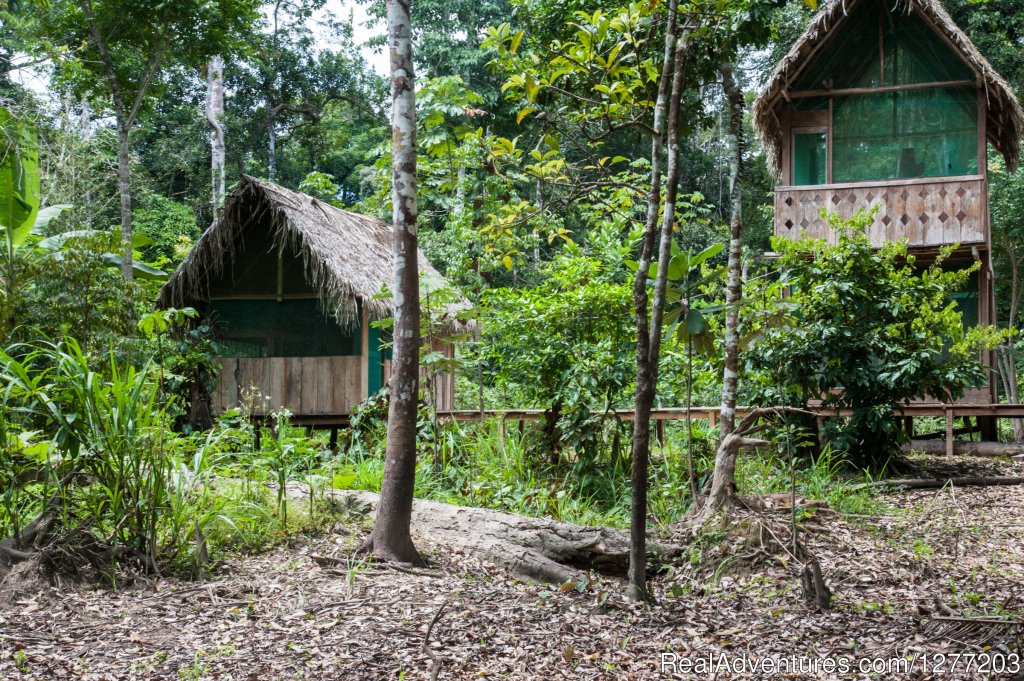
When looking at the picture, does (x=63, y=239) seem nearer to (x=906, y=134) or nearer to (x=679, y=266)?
(x=679, y=266)

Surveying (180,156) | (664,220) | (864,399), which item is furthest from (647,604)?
(180,156)

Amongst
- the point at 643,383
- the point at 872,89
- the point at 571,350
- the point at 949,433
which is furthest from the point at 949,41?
the point at 643,383

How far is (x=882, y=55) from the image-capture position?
12.5 m

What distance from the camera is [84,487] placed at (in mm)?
4852

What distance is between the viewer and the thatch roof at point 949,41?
37.6 feet

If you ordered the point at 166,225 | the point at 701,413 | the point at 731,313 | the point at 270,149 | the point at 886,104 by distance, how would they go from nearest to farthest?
the point at 731,313 < the point at 701,413 < the point at 886,104 < the point at 166,225 < the point at 270,149

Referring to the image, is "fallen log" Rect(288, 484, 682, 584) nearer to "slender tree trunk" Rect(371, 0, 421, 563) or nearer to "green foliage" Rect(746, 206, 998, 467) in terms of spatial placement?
"slender tree trunk" Rect(371, 0, 421, 563)

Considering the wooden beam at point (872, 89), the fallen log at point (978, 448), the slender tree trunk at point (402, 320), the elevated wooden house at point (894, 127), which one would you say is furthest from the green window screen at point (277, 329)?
the fallen log at point (978, 448)

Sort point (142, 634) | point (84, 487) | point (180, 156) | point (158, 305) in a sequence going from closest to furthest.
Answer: point (142, 634)
point (84, 487)
point (158, 305)
point (180, 156)

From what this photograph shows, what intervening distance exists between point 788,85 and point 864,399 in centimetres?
619

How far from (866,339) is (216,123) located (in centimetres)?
1597

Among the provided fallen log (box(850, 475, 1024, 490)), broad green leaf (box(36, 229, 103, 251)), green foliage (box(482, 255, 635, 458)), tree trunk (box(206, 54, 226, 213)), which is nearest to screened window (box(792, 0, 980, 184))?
fallen log (box(850, 475, 1024, 490))

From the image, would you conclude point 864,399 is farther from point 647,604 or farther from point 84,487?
point 84,487

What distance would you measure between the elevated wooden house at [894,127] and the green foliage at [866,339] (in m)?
3.82
